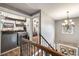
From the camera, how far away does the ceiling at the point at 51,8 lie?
1.32 metres

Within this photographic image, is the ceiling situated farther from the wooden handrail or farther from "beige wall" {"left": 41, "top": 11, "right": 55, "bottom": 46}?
the wooden handrail

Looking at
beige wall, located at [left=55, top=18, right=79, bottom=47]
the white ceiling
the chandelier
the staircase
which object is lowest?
the staircase

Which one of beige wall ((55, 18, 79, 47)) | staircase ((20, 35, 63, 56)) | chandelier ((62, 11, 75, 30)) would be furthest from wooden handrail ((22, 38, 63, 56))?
chandelier ((62, 11, 75, 30))

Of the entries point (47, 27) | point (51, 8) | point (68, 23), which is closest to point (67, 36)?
point (68, 23)

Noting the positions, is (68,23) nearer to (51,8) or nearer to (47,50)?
(51,8)

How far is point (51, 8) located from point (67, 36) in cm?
45

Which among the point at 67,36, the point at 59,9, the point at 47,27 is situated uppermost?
the point at 59,9

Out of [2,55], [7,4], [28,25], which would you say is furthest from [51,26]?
[2,55]

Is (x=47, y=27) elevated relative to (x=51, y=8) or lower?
lower

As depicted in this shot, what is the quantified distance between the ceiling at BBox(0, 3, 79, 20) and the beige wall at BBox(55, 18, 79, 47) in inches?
3.8

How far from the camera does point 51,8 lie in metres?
1.36

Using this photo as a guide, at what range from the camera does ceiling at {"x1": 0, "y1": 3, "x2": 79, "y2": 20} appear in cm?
132

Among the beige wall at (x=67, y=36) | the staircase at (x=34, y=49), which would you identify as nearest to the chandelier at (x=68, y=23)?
the beige wall at (x=67, y=36)

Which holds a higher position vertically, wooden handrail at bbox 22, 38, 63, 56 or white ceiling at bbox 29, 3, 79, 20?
white ceiling at bbox 29, 3, 79, 20
